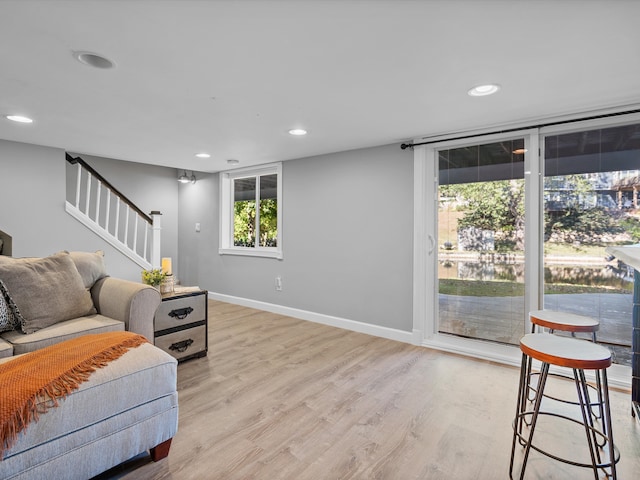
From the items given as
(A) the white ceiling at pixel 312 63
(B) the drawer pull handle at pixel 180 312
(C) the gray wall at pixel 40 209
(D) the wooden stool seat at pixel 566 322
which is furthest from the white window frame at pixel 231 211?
(D) the wooden stool seat at pixel 566 322

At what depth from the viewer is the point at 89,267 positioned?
2795 millimetres

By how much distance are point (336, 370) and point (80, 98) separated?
2.86 meters

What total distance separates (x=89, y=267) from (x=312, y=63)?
2.40 m

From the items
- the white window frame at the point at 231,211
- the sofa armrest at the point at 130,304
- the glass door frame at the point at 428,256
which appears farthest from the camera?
the white window frame at the point at 231,211

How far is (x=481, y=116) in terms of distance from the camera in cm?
281

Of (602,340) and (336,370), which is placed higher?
(602,340)

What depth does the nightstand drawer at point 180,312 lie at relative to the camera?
9.25ft

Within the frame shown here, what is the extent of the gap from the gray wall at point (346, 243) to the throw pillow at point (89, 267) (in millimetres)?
2278

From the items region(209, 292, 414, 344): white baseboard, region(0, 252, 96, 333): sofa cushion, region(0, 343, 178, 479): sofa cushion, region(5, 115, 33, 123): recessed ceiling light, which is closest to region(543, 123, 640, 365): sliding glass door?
region(209, 292, 414, 344): white baseboard

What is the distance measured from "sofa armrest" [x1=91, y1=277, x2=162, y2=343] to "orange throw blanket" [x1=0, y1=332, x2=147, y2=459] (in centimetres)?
60

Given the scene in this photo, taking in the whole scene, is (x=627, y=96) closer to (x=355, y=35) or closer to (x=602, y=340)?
(x=602, y=340)

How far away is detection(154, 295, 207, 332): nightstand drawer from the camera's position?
111 inches

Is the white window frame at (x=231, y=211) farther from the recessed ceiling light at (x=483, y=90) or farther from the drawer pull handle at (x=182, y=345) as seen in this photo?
the recessed ceiling light at (x=483, y=90)

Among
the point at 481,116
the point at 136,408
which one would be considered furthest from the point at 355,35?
the point at 136,408
